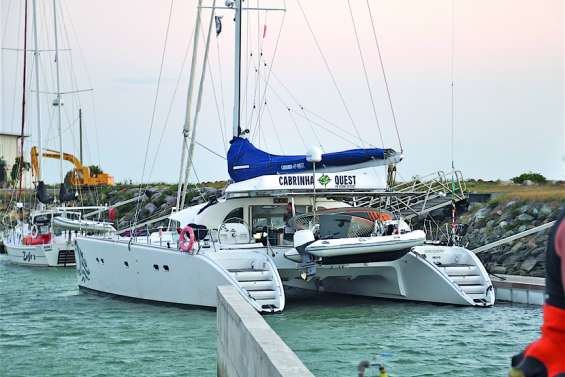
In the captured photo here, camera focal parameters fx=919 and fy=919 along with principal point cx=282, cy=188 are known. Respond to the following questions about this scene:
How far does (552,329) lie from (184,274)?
45.3 ft

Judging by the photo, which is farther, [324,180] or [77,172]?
[77,172]

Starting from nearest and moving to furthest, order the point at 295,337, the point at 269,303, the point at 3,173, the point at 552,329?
the point at 552,329, the point at 295,337, the point at 269,303, the point at 3,173

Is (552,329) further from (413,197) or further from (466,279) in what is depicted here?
(413,197)

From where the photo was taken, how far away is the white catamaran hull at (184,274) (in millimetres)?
16016

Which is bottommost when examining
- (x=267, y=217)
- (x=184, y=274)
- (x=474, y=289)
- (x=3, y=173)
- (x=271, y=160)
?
(x=474, y=289)

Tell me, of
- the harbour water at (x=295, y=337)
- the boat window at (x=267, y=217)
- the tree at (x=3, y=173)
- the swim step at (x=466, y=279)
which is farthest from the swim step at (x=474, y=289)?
the tree at (x=3, y=173)

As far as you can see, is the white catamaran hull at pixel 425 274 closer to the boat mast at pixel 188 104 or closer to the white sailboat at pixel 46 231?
the boat mast at pixel 188 104

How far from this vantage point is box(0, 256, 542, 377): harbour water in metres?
12.1

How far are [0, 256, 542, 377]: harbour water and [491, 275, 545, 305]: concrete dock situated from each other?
1.08ft

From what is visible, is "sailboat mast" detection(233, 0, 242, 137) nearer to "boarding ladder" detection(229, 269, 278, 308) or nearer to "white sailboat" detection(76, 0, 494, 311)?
"white sailboat" detection(76, 0, 494, 311)

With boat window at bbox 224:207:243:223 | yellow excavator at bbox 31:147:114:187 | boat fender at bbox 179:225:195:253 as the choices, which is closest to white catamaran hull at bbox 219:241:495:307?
boat fender at bbox 179:225:195:253

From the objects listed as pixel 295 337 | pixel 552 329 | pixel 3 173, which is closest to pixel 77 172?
pixel 295 337

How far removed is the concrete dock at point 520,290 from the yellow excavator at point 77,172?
82.5ft

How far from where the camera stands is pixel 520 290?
696 inches
